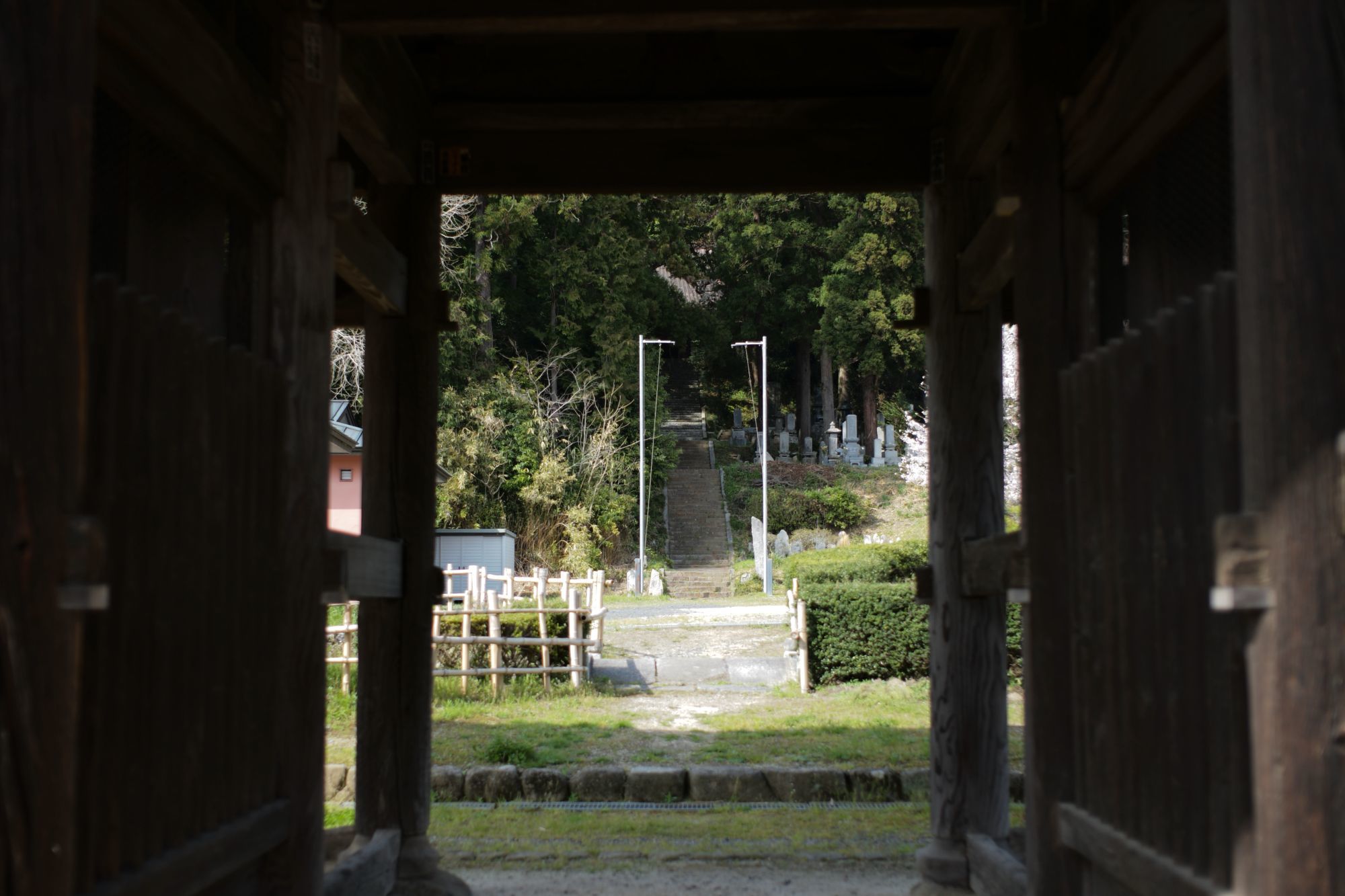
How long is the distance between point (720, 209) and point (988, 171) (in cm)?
3121

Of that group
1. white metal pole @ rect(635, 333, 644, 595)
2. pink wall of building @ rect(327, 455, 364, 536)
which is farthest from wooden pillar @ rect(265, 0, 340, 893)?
white metal pole @ rect(635, 333, 644, 595)

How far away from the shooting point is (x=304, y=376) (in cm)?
351

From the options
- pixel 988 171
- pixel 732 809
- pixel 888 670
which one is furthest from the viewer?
pixel 888 670

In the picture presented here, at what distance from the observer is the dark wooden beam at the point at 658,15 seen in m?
3.71

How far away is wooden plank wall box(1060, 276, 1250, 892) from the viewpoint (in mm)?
2262

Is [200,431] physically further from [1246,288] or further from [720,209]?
[720,209]

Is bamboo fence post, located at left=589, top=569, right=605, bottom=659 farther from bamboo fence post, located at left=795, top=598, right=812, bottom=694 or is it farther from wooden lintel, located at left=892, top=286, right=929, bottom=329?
wooden lintel, located at left=892, top=286, right=929, bottom=329

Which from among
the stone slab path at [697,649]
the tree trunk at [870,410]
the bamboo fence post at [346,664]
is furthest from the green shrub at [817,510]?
the bamboo fence post at [346,664]

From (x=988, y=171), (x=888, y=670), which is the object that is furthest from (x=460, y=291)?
(x=988, y=171)

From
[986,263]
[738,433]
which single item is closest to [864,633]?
[986,263]

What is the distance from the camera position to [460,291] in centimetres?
2761

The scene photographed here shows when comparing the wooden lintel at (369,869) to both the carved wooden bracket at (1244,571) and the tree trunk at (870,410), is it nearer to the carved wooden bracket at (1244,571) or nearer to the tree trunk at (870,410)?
the carved wooden bracket at (1244,571)

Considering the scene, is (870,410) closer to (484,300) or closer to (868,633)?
(484,300)

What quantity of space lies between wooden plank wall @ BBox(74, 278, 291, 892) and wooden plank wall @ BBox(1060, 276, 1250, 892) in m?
2.20
